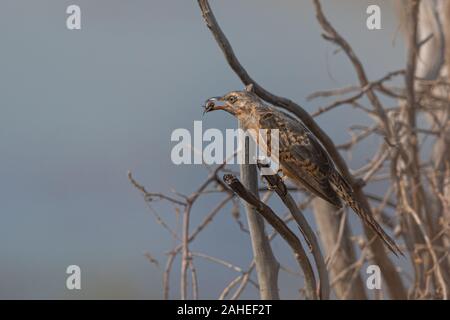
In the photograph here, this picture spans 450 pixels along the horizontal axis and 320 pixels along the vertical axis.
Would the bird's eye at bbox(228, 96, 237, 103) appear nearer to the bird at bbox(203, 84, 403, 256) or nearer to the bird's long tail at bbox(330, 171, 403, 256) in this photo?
the bird at bbox(203, 84, 403, 256)

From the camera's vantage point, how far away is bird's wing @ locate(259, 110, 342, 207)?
215 centimetres

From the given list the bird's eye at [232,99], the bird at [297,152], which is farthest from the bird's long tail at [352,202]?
the bird's eye at [232,99]

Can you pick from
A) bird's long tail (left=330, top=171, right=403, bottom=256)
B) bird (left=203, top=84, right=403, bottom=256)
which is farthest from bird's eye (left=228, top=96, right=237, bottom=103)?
bird's long tail (left=330, top=171, right=403, bottom=256)

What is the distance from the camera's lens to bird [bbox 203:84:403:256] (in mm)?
2150

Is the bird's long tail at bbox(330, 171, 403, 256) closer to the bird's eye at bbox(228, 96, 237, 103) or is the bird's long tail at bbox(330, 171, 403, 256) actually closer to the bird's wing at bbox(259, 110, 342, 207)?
the bird's wing at bbox(259, 110, 342, 207)

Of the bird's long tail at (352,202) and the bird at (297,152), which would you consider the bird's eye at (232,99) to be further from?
the bird's long tail at (352,202)

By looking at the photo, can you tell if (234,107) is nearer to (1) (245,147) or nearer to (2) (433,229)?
(1) (245,147)

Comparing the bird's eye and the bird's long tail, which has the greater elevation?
the bird's eye

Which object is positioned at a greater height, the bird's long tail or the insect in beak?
the insect in beak

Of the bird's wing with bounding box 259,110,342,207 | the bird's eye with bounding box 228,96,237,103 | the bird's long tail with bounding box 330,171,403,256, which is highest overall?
the bird's eye with bounding box 228,96,237,103

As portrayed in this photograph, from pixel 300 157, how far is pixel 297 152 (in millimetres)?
16

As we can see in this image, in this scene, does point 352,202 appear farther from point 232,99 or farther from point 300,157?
point 232,99

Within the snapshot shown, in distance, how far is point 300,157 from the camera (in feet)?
7.08
